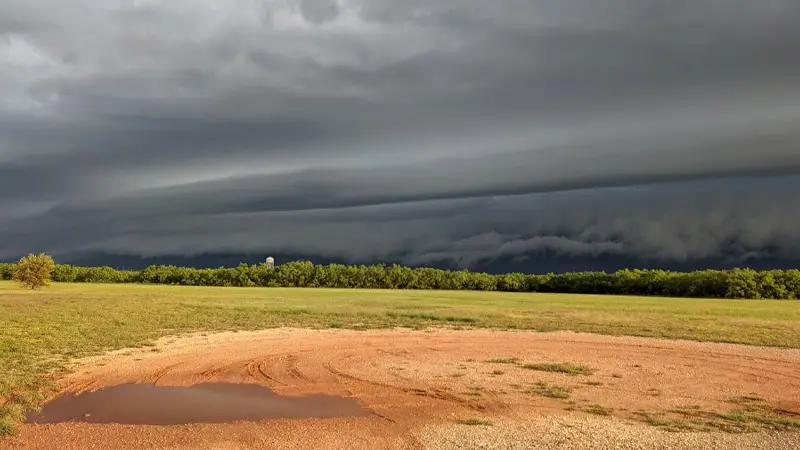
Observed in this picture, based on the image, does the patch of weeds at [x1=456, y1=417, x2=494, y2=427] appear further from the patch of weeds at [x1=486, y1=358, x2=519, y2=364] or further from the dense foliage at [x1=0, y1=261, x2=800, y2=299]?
the dense foliage at [x1=0, y1=261, x2=800, y2=299]

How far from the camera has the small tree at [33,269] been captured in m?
67.6

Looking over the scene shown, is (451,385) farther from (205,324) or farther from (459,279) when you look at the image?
(459,279)

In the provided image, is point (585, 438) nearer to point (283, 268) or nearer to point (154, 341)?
point (154, 341)

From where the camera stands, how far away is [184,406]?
15.4 metres

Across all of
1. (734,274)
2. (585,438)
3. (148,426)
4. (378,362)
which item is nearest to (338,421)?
(148,426)

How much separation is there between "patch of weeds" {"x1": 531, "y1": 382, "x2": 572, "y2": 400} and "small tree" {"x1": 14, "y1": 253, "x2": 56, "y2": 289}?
66.8m

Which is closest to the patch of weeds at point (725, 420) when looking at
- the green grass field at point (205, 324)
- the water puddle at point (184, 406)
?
the water puddle at point (184, 406)

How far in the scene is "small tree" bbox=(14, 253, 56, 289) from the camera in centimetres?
6756

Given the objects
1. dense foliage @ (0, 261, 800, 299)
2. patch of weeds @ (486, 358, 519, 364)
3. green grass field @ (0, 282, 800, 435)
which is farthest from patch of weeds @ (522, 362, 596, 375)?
dense foliage @ (0, 261, 800, 299)

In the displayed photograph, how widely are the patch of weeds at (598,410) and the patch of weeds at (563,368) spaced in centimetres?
488

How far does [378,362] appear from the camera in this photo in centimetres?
2150

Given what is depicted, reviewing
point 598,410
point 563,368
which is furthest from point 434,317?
point 598,410

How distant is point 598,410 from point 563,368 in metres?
5.85

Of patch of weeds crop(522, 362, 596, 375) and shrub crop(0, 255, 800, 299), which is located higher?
patch of weeds crop(522, 362, 596, 375)
